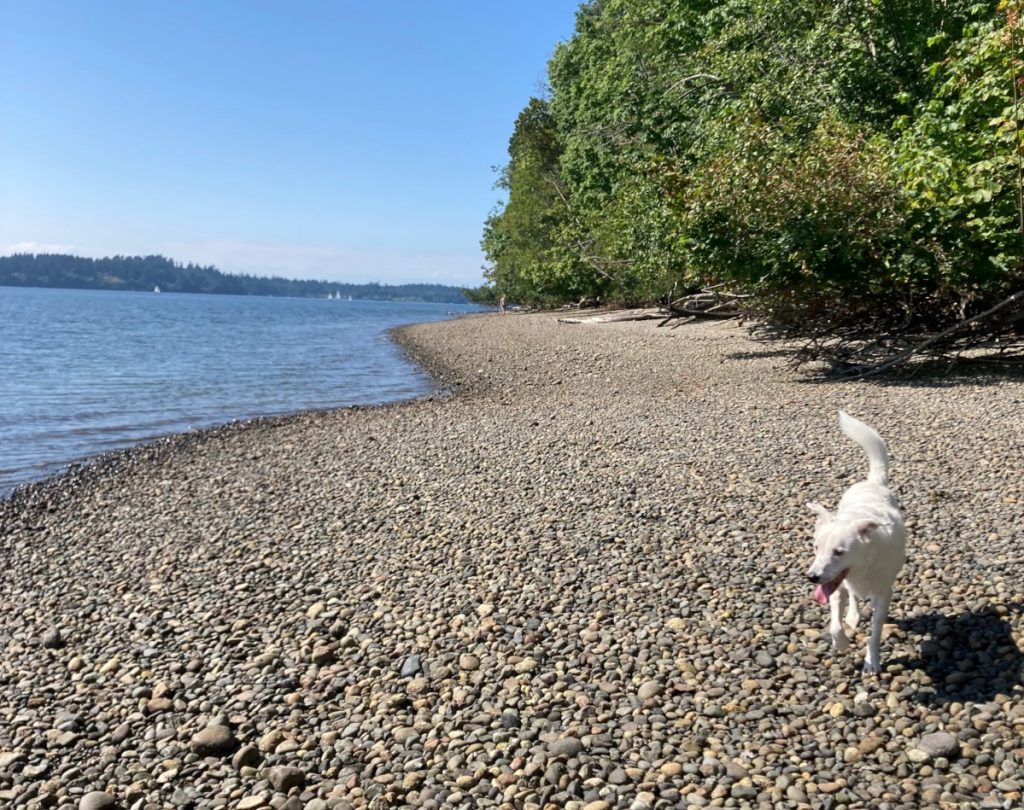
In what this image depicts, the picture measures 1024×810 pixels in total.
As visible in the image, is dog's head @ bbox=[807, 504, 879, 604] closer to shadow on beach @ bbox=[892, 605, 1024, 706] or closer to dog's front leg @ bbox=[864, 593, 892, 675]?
dog's front leg @ bbox=[864, 593, 892, 675]

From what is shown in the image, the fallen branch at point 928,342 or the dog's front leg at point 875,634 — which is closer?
the dog's front leg at point 875,634

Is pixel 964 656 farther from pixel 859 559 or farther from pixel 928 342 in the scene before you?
pixel 928 342

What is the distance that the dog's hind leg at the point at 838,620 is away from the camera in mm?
4602

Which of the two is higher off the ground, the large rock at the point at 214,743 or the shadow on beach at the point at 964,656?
the shadow on beach at the point at 964,656

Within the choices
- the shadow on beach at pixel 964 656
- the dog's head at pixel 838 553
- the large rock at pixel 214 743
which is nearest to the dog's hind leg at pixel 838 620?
the dog's head at pixel 838 553

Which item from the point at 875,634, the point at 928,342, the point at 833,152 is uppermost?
the point at 833,152

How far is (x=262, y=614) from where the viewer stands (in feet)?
20.5

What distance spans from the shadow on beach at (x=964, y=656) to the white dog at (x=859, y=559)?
308 mm

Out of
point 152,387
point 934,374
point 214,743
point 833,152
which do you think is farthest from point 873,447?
point 152,387

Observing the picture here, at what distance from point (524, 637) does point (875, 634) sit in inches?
83.9

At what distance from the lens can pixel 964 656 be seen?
4.66 meters

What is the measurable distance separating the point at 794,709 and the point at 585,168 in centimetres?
3684

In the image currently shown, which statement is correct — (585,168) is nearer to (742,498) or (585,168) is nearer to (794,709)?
(742,498)

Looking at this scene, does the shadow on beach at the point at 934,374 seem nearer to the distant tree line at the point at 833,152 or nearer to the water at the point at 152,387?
the distant tree line at the point at 833,152
